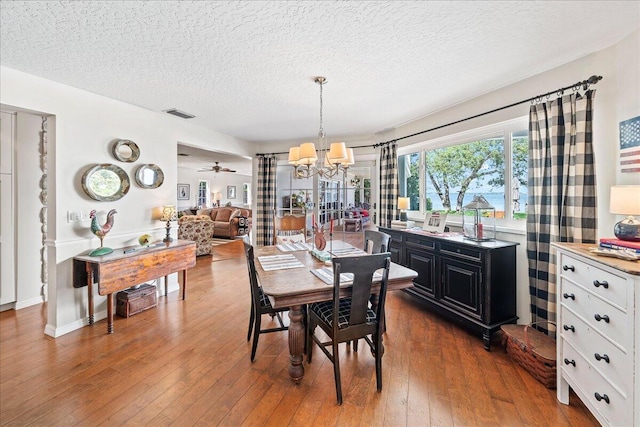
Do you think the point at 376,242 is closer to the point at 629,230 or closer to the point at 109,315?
the point at 629,230

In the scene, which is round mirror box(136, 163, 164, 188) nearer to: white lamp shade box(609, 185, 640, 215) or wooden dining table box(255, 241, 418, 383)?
wooden dining table box(255, 241, 418, 383)

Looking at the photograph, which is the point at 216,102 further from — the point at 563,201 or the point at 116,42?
the point at 563,201

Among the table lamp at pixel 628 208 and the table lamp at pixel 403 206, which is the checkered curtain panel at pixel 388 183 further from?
the table lamp at pixel 628 208

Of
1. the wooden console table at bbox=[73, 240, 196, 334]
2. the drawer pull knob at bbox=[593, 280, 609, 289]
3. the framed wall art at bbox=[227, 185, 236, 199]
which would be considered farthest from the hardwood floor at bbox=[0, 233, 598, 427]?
the framed wall art at bbox=[227, 185, 236, 199]

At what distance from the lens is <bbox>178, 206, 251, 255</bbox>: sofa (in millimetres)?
5994

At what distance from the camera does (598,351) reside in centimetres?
150

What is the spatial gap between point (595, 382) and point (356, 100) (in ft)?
9.82

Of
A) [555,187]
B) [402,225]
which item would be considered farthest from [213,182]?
[555,187]

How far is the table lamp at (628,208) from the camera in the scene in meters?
1.62

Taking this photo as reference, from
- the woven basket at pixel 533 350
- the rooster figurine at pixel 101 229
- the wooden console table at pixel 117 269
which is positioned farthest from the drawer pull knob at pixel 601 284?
the rooster figurine at pixel 101 229

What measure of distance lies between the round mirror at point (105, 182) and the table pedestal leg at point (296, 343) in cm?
258

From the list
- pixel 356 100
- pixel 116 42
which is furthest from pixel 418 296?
pixel 116 42

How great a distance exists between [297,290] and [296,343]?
491 mm

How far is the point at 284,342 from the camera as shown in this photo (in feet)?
8.66
